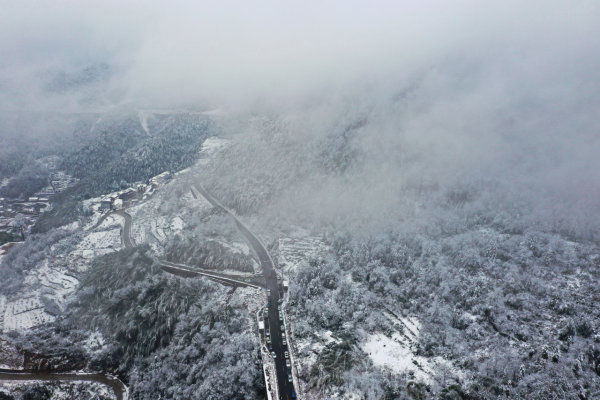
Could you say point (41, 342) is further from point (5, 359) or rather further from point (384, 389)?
point (384, 389)

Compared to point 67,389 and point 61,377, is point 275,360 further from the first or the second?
point 61,377

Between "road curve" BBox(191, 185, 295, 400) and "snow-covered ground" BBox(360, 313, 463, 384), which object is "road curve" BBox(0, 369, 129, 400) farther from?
"snow-covered ground" BBox(360, 313, 463, 384)

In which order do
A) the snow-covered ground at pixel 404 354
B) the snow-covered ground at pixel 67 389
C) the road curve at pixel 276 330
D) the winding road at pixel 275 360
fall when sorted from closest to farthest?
the snow-covered ground at pixel 404 354 → the road curve at pixel 276 330 → the winding road at pixel 275 360 → the snow-covered ground at pixel 67 389

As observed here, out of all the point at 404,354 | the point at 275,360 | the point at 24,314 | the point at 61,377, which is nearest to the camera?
the point at 404,354

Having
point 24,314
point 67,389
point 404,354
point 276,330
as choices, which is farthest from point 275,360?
point 24,314

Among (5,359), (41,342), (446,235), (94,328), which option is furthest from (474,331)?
(5,359)

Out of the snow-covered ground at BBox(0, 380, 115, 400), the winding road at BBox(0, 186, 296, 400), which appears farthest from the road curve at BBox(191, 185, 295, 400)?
the snow-covered ground at BBox(0, 380, 115, 400)

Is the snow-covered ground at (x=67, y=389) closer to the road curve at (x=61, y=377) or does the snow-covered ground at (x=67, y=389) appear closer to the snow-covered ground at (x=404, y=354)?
the road curve at (x=61, y=377)

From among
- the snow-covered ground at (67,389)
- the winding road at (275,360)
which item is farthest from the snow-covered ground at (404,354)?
the snow-covered ground at (67,389)
